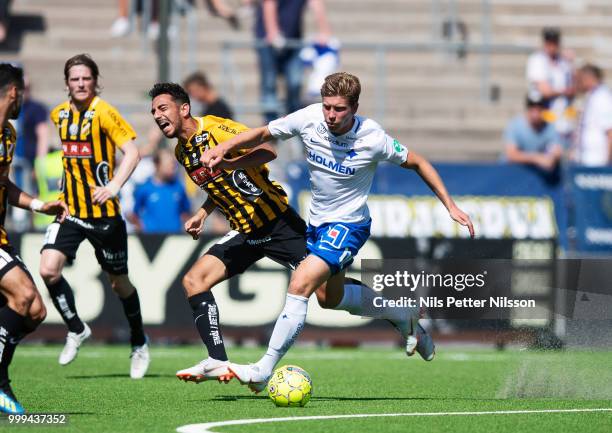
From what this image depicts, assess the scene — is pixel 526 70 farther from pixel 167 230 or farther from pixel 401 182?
pixel 167 230

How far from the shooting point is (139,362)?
10.6 m

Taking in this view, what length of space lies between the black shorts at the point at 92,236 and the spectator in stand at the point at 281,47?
709cm

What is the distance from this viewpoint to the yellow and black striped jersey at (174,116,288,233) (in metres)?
9.20

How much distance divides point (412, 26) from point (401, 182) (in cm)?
567

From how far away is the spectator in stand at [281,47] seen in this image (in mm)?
17312

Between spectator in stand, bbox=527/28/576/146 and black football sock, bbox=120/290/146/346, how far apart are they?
8950 millimetres

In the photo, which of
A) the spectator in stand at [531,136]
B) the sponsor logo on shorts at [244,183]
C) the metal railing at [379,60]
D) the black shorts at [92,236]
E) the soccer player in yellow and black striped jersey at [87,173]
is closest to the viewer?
the sponsor logo on shorts at [244,183]

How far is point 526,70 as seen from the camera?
20.7 metres

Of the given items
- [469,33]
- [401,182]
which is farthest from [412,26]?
[401,182]

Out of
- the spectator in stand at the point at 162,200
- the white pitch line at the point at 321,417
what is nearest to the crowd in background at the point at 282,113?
the spectator in stand at the point at 162,200

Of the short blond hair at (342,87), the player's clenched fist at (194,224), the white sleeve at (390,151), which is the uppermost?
the short blond hair at (342,87)

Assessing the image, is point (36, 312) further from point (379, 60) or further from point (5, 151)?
point (379, 60)

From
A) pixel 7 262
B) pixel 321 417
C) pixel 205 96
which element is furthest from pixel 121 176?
pixel 205 96

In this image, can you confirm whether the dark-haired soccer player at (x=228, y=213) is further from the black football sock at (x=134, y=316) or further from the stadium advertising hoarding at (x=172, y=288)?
the stadium advertising hoarding at (x=172, y=288)
